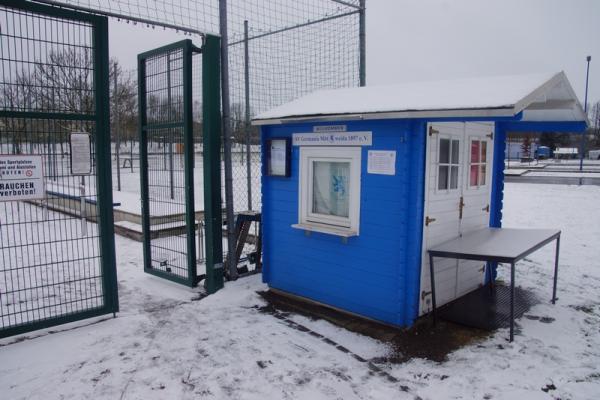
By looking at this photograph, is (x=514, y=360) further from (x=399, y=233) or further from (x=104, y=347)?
(x=104, y=347)

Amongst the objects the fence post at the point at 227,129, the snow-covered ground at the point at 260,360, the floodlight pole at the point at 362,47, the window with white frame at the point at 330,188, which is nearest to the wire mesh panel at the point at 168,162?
the fence post at the point at 227,129

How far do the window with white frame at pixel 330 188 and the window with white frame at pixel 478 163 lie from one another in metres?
1.44

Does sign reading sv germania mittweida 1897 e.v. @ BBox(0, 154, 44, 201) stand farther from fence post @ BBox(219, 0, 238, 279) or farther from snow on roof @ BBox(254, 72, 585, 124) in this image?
snow on roof @ BBox(254, 72, 585, 124)

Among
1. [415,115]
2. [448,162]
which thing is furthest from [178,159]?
[448,162]

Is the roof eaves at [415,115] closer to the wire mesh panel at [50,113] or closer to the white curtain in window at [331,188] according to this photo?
the white curtain in window at [331,188]

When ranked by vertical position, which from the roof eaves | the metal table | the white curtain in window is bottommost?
the metal table

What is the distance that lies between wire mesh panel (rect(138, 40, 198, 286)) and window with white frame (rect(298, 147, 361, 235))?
1388mm

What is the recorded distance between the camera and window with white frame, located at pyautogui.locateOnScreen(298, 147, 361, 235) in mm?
4582

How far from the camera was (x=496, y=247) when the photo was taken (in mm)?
4324

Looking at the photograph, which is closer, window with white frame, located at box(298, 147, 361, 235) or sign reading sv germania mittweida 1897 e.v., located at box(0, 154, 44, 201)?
sign reading sv germania mittweida 1897 e.v., located at box(0, 154, 44, 201)

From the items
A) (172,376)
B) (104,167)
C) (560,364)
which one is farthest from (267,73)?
(560,364)

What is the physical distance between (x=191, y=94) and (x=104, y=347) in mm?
2855

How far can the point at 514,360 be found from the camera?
148 inches

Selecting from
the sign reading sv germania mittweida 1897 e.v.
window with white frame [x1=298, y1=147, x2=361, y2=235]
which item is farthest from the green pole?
the sign reading sv germania mittweida 1897 e.v.
